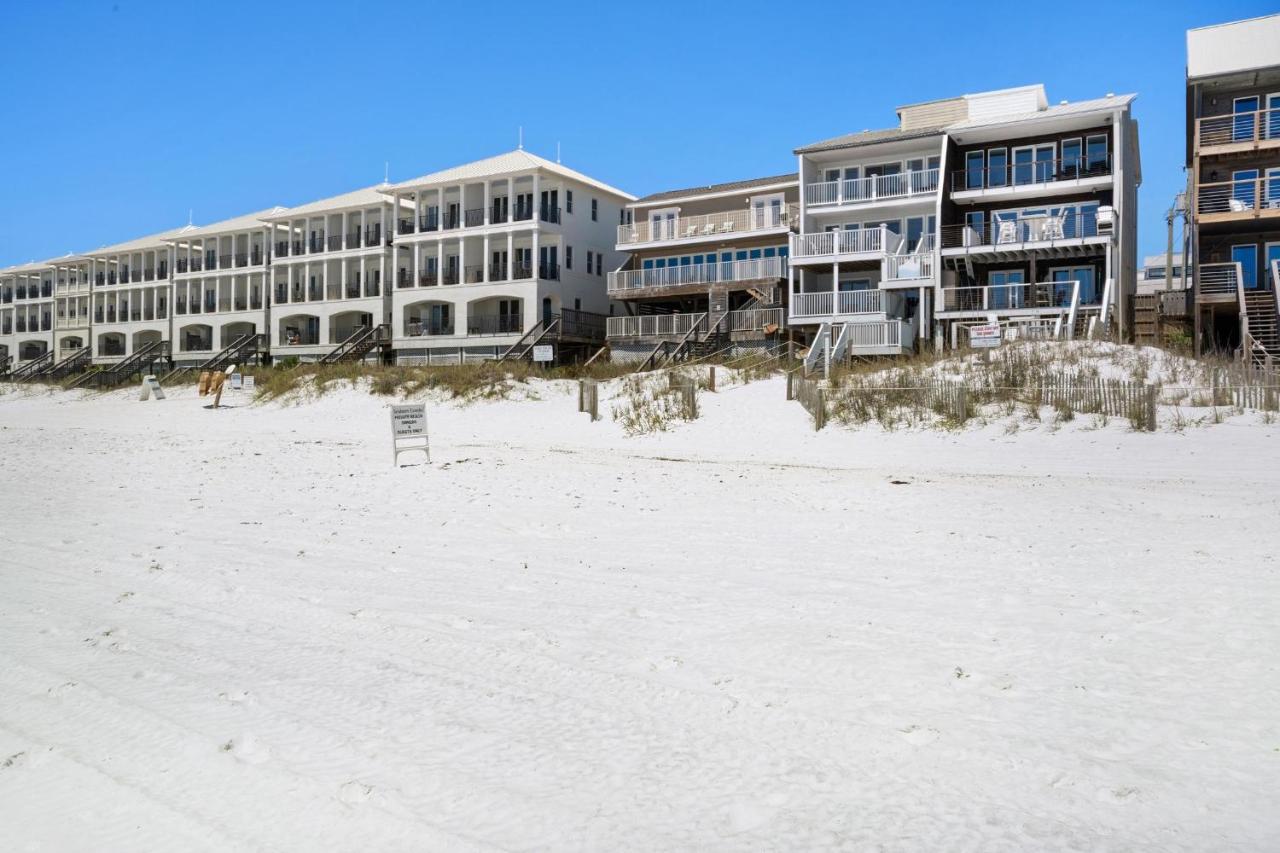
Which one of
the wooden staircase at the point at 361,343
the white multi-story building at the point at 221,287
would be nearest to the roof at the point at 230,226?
the white multi-story building at the point at 221,287

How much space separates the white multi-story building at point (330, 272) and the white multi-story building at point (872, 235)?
86.5 feet

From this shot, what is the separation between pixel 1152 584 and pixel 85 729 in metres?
7.81

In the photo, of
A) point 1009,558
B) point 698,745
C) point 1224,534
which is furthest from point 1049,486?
point 698,745

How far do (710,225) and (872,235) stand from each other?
879cm

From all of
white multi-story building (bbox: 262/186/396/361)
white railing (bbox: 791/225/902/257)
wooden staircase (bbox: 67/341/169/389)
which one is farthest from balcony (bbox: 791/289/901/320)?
wooden staircase (bbox: 67/341/169/389)

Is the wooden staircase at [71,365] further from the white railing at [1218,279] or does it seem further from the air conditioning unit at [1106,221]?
the white railing at [1218,279]

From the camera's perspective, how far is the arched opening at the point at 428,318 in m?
49.3

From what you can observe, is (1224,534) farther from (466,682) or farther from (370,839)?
(370,839)

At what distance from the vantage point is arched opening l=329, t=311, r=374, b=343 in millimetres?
55500

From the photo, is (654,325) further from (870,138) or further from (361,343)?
(361,343)

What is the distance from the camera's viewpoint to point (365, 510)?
1209 centimetres

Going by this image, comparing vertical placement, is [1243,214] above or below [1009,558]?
above

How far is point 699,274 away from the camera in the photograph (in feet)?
A: 134

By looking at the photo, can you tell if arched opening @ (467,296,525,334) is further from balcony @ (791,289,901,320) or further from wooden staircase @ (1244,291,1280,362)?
wooden staircase @ (1244,291,1280,362)
